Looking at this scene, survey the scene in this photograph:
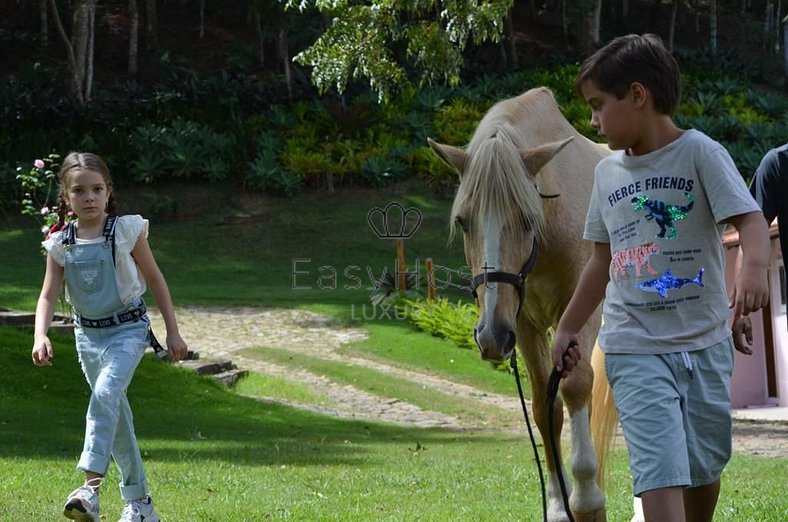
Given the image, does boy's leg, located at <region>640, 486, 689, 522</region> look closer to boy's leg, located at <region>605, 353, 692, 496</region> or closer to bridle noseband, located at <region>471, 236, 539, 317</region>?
boy's leg, located at <region>605, 353, 692, 496</region>

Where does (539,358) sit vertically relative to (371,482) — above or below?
above

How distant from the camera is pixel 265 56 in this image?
4000cm

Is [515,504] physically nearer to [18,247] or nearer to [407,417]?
[407,417]

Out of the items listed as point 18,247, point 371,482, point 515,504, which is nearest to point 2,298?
point 18,247

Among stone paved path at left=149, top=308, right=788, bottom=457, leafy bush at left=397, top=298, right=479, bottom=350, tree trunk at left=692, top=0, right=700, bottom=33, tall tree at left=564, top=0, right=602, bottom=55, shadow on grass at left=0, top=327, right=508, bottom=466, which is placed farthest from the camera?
tree trunk at left=692, top=0, right=700, bottom=33

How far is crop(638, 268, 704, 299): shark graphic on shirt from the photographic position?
12.0 feet

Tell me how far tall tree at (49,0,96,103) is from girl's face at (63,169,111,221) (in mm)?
26004

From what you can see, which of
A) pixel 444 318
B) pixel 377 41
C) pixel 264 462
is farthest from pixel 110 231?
pixel 444 318

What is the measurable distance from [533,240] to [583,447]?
3.20 ft

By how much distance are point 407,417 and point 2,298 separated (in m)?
8.21

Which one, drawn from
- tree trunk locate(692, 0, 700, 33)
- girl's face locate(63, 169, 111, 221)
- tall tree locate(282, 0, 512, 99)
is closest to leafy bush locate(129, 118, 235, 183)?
tall tree locate(282, 0, 512, 99)

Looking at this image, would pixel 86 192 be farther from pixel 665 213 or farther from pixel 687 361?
pixel 687 361

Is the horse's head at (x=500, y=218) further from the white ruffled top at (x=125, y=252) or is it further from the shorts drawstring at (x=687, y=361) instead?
the white ruffled top at (x=125, y=252)

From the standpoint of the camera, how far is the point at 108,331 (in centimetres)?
536
